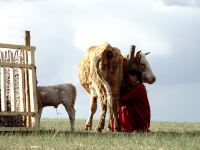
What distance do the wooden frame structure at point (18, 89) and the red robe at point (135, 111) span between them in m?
2.27

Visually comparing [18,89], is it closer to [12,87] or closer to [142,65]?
[12,87]

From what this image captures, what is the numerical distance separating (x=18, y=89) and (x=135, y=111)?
2883 millimetres

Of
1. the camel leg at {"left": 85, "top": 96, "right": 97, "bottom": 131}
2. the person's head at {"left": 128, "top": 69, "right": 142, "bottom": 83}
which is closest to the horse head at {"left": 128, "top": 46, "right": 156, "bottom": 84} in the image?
the person's head at {"left": 128, "top": 69, "right": 142, "bottom": 83}

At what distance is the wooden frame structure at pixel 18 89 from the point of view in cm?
1319

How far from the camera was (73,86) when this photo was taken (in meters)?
16.7

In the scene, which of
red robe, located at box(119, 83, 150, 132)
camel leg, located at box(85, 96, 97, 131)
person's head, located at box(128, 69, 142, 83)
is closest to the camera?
red robe, located at box(119, 83, 150, 132)

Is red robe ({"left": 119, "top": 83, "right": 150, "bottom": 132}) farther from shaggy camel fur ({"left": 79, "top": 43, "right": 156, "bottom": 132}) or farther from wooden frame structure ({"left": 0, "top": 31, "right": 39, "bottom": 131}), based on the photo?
wooden frame structure ({"left": 0, "top": 31, "right": 39, "bottom": 131})

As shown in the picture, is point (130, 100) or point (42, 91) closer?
point (130, 100)

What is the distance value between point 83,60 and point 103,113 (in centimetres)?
165

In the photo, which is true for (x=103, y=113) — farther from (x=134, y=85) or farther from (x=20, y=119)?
(x=20, y=119)

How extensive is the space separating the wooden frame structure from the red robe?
2.27 metres

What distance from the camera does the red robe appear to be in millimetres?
14242

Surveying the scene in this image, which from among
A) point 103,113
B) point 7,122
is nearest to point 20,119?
point 7,122

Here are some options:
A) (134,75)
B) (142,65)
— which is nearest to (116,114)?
(134,75)
